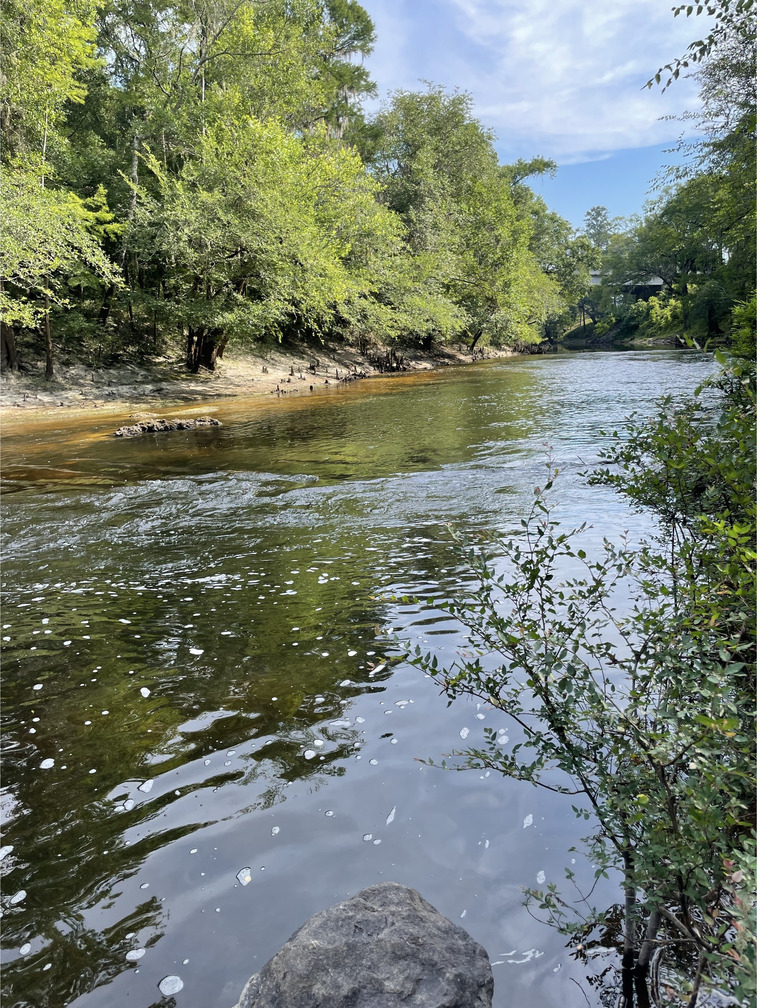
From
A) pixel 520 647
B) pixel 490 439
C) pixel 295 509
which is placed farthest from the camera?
pixel 490 439

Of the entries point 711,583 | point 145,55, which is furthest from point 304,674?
point 145,55

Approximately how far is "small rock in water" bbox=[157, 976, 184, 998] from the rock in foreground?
1846 cm

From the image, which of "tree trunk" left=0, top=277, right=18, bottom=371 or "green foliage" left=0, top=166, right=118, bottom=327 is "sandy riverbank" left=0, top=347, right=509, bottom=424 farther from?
"green foliage" left=0, top=166, right=118, bottom=327

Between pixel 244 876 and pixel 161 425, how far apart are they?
1873cm

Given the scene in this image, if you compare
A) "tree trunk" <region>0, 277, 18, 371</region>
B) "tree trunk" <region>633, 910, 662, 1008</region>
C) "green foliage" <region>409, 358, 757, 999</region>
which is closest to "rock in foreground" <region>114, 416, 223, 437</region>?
"tree trunk" <region>0, 277, 18, 371</region>

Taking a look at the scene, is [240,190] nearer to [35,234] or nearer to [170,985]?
[35,234]

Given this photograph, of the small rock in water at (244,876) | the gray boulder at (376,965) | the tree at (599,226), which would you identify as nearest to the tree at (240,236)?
the small rock in water at (244,876)

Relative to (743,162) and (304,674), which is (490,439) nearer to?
(304,674)

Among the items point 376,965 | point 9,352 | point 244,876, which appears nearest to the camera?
point 376,965

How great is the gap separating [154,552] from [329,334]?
39.3m

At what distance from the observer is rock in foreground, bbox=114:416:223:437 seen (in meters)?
19.3

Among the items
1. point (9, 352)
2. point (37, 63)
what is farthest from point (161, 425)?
point (37, 63)

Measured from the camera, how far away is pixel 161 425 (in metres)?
20.2

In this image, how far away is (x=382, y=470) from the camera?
1383cm
